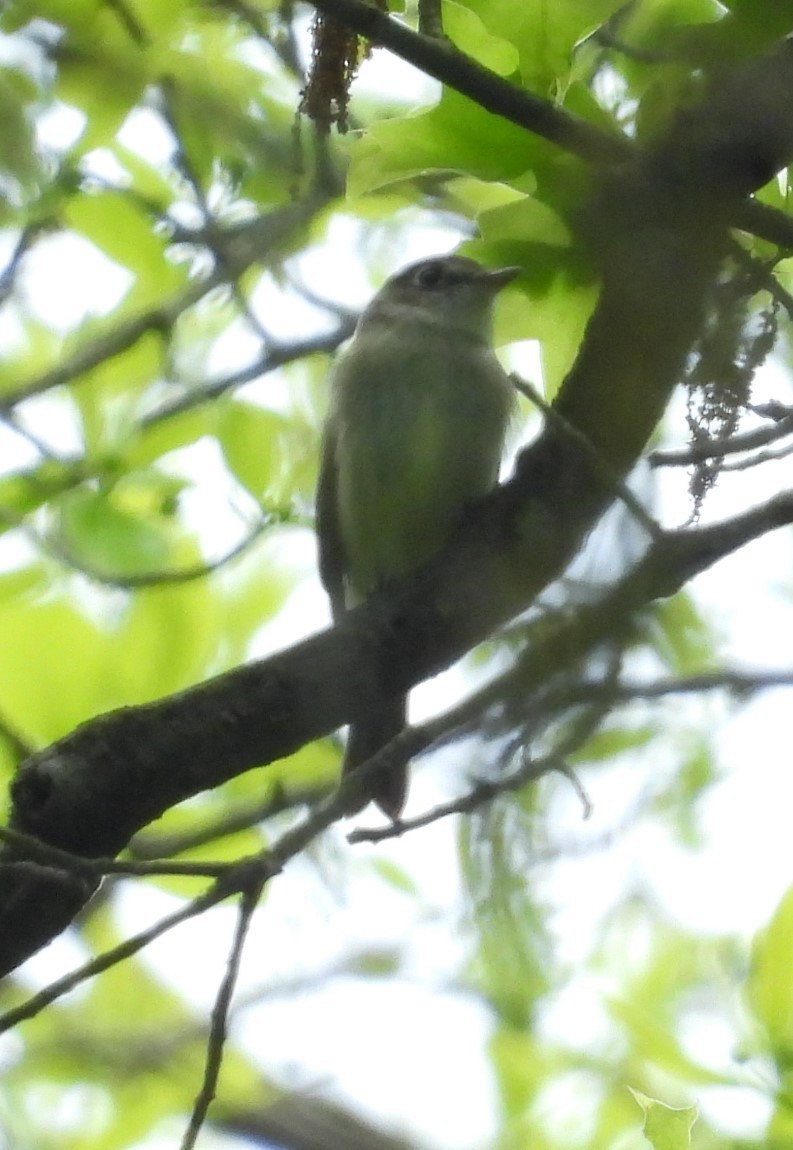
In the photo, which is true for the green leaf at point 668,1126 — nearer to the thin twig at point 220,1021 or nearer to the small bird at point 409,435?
the thin twig at point 220,1021

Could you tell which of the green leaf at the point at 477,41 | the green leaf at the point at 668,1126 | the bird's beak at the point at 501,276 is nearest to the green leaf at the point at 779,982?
the green leaf at the point at 668,1126

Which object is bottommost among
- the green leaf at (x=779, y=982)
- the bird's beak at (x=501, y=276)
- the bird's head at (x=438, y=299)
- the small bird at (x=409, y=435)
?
the green leaf at (x=779, y=982)

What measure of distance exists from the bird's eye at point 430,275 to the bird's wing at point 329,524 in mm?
624

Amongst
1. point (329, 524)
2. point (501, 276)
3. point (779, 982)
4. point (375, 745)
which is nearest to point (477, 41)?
point (501, 276)

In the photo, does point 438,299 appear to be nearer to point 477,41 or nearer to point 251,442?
point 251,442

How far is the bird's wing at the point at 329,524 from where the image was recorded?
4031mm

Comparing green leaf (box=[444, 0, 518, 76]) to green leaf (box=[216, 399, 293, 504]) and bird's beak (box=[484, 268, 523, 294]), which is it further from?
green leaf (box=[216, 399, 293, 504])

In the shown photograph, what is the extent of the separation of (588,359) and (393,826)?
76 cm

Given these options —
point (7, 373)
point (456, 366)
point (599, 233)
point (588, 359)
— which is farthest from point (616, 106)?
point (7, 373)

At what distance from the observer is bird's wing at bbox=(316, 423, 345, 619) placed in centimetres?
403

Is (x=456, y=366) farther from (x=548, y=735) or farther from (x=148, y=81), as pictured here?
(x=548, y=735)

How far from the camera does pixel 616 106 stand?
209 cm

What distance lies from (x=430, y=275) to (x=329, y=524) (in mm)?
850

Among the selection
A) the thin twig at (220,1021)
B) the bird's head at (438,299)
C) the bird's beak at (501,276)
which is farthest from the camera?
the bird's head at (438,299)
